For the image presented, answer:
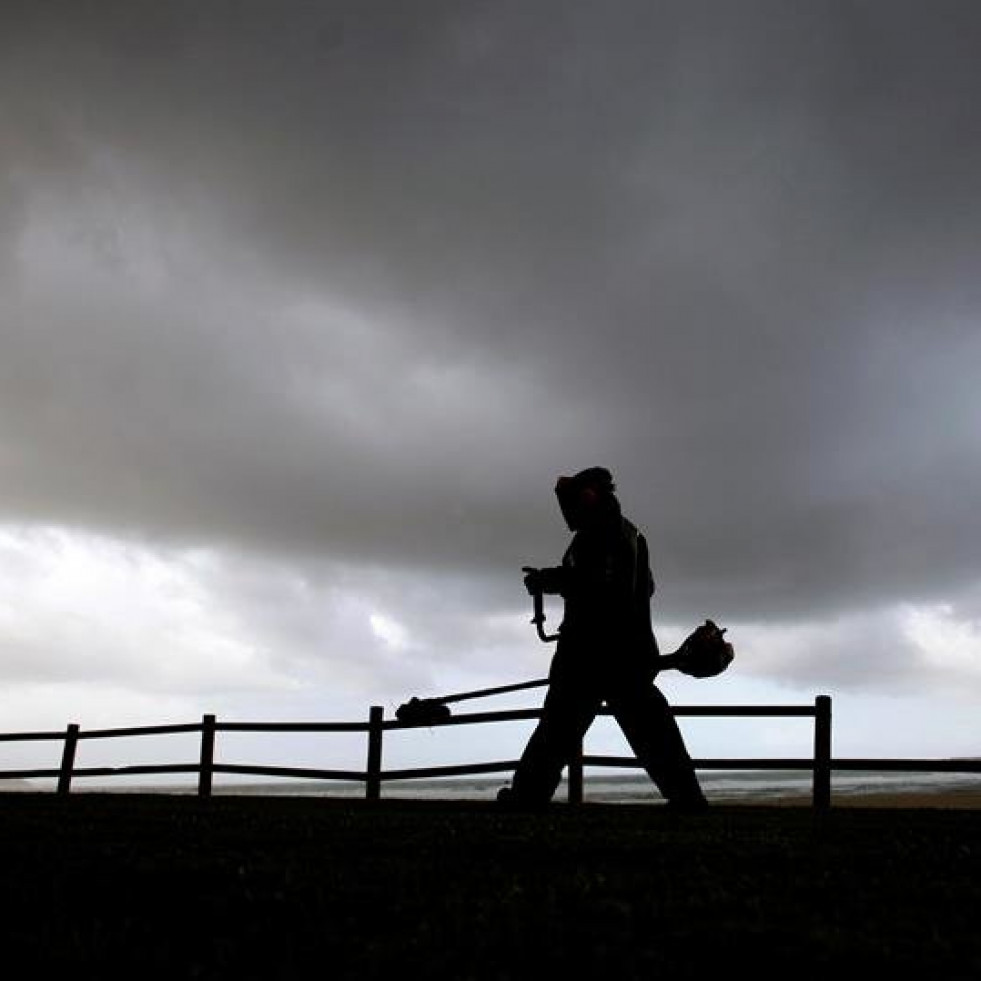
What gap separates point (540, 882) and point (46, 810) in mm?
6165

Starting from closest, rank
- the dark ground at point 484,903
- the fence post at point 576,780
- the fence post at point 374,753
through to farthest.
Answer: the dark ground at point 484,903, the fence post at point 576,780, the fence post at point 374,753

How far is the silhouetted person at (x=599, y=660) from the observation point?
7.83 meters

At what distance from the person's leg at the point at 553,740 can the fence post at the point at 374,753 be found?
24.5 feet

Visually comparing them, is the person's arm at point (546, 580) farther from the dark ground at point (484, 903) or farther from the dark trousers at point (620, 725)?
the dark ground at point (484, 903)

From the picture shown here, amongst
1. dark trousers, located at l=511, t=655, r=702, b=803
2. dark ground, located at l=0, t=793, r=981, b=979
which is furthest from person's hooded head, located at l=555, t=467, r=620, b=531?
dark ground, located at l=0, t=793, r=981, b=979

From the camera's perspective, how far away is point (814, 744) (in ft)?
40.7

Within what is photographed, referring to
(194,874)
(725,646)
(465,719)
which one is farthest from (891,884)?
(465,719)

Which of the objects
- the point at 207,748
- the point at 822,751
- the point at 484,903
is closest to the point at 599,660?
the point at 484,903

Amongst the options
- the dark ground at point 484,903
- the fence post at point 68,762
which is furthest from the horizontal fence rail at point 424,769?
the dark ground at point 484,903

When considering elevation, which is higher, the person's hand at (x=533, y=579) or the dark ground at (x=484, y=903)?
the person's hand at (x=533, y=579)

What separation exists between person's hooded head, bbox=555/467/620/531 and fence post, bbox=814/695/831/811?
18.1 feet

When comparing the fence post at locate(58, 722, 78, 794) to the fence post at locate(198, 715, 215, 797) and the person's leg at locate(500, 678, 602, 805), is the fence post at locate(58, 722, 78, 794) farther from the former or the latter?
the person's leg at locate(500, 678, 602, 805)

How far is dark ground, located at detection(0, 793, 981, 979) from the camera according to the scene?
2.88 m

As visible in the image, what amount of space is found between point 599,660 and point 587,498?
1133 mm
